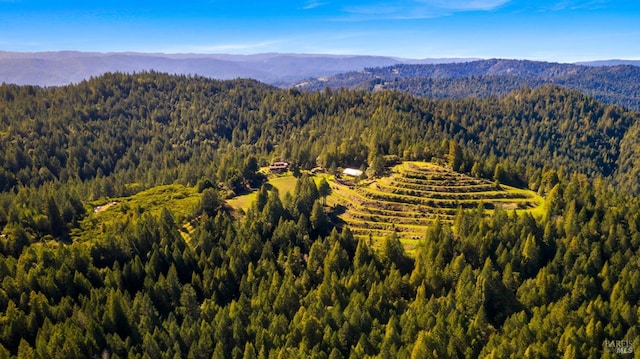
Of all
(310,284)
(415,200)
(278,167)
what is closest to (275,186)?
(278,167)

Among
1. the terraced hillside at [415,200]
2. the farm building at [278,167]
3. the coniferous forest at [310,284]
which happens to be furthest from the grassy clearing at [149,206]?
the terraced hillside at [415,200]

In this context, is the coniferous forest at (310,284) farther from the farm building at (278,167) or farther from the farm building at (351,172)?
the farm building at (278,167)

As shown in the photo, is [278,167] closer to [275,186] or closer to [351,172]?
[275,186]

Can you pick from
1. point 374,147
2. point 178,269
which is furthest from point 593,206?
point 178,269

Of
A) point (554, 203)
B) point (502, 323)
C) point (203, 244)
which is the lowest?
point (502, 323)

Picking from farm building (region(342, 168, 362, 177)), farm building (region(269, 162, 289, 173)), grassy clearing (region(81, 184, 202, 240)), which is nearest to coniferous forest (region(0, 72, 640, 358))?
grassy clearing (region(81, 184, 202, 240))

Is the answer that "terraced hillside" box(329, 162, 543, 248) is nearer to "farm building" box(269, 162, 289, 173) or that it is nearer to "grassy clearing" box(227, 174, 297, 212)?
"grassy clearing" box(227, 174, 297, 212)

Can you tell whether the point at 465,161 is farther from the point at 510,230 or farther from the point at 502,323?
the point at 502,323
